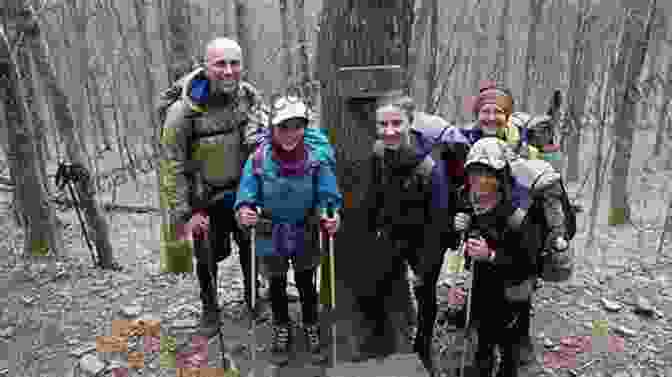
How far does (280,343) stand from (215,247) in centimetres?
105

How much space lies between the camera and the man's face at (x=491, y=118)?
12.1 ft

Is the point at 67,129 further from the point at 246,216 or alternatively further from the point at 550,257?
the point at 550,257

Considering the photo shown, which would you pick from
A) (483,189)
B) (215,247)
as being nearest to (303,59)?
(215,247)

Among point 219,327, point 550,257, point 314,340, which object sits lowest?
point 314,340

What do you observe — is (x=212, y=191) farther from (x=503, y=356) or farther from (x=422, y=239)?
(x=503, y=356)

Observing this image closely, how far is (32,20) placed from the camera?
5.30 meters

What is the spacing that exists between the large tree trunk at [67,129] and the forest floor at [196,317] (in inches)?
21.3

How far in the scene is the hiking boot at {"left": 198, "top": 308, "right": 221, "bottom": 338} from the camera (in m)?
4.46

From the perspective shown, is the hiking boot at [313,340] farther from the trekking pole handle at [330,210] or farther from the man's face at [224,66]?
the man's face at [224,66]

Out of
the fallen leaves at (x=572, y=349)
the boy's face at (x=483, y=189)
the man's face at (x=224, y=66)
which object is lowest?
the fallen leaves at (x=572, y=349)

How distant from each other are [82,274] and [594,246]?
31.0 feet

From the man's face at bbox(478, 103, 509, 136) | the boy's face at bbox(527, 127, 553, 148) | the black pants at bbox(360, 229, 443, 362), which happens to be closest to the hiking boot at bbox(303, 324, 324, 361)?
the black pants at bbox(360, 229, 443, 362)

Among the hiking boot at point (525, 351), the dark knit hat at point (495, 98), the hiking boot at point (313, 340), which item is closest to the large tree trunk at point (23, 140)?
the hiking boot at point (313, 340)

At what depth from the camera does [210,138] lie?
12.5 feet
